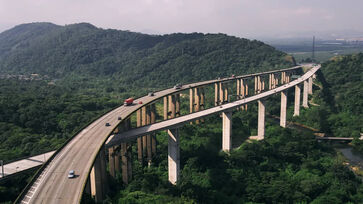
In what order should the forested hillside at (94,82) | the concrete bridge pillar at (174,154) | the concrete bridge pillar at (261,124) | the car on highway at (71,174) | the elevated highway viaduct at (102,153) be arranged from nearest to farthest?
1. the elevated highway viaduct at (102,153)
2. the car on highway at (71,174)
3. the concrete bridge pillar at (174,154)
4. the forested hillside at (94,82)
5. the concrete bridge pillar at (261,124)

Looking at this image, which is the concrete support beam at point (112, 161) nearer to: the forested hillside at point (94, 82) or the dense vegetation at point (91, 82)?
the dense vegetation at point (91, 82)

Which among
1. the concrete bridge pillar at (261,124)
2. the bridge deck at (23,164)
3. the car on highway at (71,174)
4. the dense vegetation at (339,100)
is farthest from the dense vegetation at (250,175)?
the dense vegetation at (339,100)

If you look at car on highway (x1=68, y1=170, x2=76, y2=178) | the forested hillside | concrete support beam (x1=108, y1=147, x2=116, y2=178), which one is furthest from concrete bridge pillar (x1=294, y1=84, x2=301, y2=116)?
car on highway (x1=68, y1=170, x2=76, y2=178)

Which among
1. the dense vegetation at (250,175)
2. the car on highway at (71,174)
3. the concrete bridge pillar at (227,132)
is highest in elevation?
the car on highway at (71,174)

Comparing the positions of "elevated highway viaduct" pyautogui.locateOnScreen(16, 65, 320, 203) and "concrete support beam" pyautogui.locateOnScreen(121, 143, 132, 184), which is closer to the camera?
"elevated highway viaduct" pyautogui.locateOnScreen(16, 65, 320, 203)

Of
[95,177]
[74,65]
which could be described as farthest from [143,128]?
[74,65]

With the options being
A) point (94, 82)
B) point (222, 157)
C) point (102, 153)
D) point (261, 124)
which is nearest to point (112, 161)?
point (102, 153)

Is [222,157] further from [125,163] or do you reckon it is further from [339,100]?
[339,100]

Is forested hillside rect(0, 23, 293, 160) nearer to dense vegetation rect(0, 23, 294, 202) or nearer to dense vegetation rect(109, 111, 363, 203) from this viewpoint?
dense vegetation rect(0, 23, 294, 202)

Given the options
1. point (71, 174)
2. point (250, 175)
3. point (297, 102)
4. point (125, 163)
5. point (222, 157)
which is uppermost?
point (71, 174)
